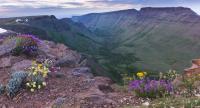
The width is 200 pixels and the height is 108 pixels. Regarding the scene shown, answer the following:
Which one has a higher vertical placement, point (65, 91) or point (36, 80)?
point (36, 80)

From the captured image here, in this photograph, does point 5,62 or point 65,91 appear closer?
point 65,91

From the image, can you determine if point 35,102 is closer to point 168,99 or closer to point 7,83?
point 7,83

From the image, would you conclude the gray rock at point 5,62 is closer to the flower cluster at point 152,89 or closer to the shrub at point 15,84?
the shrub at point 15,84

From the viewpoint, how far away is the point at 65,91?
13875 mm

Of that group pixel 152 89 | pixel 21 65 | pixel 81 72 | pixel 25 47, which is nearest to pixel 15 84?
pixel 21 65

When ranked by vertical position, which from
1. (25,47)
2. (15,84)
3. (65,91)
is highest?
(25,47)

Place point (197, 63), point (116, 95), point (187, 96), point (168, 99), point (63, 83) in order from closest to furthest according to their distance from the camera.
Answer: point (168, 99), point (187, 96), point (116, 95), point (63, 83), point (197, 63)

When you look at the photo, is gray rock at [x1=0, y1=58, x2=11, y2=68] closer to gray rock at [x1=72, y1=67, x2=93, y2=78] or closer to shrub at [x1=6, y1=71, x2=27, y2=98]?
gray rock at [x1=72, y1=67, x2=93, y2=78]

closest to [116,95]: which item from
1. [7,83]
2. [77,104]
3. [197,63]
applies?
[77,104]

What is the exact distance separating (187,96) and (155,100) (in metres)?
1.16

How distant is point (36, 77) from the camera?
563 inches

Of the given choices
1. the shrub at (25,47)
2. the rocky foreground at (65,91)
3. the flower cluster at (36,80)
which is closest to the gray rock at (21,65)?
the rocky foreground at (65,91)

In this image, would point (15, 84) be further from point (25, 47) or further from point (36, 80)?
point (25, 47)

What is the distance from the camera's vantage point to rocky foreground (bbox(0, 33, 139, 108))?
1241 cm
